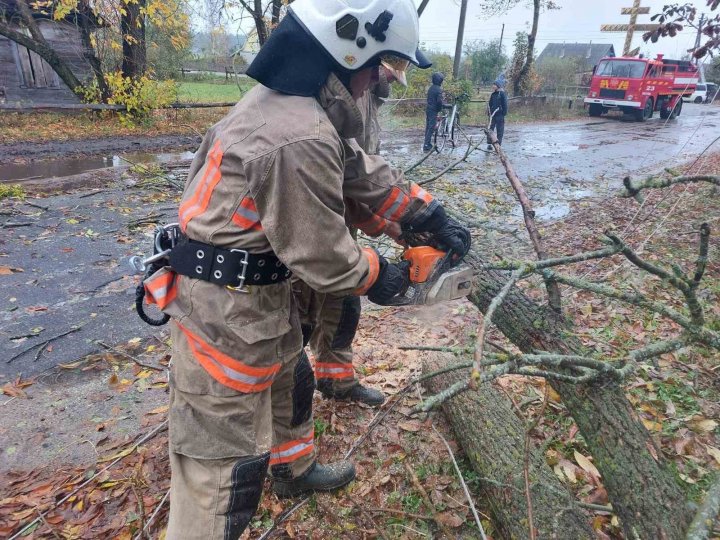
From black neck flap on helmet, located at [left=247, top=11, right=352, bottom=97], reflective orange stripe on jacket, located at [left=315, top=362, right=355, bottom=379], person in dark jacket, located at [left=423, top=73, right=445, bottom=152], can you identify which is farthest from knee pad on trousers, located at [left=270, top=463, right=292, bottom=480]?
person in dark jacket, located at [left=423, top=73, right=445, bottom=152]

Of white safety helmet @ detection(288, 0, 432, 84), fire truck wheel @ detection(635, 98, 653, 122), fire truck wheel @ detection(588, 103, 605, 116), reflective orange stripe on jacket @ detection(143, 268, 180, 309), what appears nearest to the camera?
white safety helmet @ detection(288, 0, 432, 84)

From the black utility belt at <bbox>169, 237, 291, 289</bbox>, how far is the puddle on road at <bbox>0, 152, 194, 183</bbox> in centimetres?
702

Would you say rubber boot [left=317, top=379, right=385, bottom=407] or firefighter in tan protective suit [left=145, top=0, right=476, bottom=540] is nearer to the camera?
firefighter in tan protective suit [left=145, top=0, right=476, bottom=540]

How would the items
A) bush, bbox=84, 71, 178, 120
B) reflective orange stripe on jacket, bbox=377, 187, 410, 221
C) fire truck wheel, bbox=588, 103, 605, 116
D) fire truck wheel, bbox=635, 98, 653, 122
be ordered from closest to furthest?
reflective orange stripe on jacket, bbox=377, 187, 410, 221, bush, bbox=84, 71, 178, 120, fire truck wheel, bbox=635, 98, 653, 122, fire truck wheel, bbox=588, 103, 605, 116

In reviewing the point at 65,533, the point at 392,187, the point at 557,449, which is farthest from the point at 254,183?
the point at 557,449

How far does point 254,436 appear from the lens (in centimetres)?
188

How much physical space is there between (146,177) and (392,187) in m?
7.54

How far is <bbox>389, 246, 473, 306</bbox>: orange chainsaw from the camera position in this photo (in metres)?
2.15

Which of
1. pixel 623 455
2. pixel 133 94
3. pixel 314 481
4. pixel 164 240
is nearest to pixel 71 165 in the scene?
pixel 133 94

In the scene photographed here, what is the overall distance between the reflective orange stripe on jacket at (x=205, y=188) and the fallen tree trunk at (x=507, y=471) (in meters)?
1.73

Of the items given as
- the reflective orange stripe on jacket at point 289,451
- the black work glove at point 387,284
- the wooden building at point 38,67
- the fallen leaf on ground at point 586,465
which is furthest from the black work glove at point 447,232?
the wooden building at point 38,67

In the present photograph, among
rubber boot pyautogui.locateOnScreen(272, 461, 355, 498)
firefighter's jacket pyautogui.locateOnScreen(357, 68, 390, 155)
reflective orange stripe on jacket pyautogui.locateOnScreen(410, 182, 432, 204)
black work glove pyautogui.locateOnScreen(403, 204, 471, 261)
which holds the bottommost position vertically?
rubber boot pyautogui.locateOnScreen(272, 461, 355, 498)

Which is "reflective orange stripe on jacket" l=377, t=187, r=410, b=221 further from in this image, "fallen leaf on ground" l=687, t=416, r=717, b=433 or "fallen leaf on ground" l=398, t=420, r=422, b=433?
"fallen leaf on ground" l=687, t=416, r=717, b=433

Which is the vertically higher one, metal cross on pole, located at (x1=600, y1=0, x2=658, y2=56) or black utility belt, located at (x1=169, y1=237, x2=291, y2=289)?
metal cross on pole, located at (x1=600, y1=0, x2=658, y2=56)
